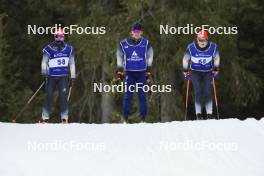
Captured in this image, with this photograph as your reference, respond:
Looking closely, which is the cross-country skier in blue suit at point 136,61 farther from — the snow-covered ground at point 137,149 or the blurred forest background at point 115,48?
the blurred forest background at point 115,48

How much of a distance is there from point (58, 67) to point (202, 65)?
7.78ft

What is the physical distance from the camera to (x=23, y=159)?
779 centimetres

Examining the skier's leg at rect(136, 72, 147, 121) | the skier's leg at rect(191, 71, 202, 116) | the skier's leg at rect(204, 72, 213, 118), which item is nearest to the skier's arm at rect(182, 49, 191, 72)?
the skier's leg at rect(191, 71, 202, 116)

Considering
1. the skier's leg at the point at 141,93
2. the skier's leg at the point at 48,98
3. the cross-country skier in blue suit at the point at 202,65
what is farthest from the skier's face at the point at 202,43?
the skier's leg at the point at 48,98

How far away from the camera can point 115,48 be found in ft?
54.5

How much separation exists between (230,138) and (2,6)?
1989 centimetres

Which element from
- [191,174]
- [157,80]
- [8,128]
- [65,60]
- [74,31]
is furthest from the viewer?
[74,31]

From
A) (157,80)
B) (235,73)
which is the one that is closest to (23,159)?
(157,80)

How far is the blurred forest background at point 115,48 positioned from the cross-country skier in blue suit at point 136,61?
5388 millimetres

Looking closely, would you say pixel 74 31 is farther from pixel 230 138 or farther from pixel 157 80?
pixel 230 138

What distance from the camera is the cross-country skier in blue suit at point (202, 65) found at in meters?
10.8

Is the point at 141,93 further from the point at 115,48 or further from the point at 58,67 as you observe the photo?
the point at 115,48

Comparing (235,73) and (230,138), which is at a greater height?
(235,73)

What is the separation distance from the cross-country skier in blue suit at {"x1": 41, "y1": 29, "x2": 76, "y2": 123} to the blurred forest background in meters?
5.23
